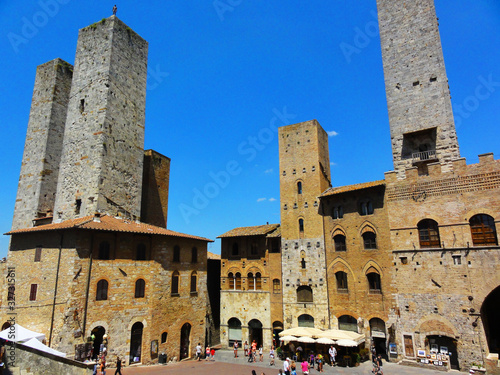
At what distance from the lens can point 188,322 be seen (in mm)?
25250

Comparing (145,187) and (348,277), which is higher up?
(145,187)

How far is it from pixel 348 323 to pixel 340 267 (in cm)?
410

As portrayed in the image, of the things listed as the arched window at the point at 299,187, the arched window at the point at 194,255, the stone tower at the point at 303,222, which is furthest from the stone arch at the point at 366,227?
the arched window at the point at 194,255

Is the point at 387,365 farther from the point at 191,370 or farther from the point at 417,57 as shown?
the point at 417,57

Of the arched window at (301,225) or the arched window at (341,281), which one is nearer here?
the arched window at (341,281)

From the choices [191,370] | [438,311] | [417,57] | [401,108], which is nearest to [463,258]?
[438,311]

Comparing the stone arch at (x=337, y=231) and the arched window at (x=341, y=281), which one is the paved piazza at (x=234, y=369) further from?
the stone arch at (x=337, y=231)

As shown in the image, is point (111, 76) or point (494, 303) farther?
point (111, 76)

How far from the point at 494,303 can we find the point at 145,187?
29674 mm

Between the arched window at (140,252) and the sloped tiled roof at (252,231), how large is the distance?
1001cm

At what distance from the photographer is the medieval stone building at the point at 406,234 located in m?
20.0

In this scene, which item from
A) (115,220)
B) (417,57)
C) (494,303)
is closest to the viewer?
(494,303)

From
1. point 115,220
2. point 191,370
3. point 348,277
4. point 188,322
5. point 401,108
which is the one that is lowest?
point 191,370

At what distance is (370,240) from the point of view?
24484mm
